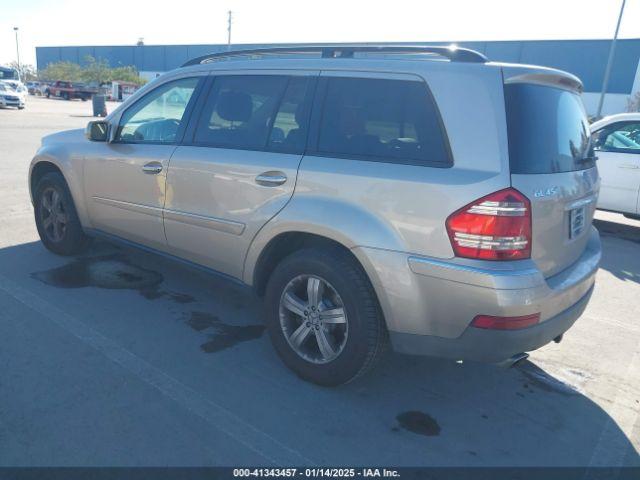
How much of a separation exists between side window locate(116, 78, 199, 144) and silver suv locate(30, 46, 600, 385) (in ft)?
0.15

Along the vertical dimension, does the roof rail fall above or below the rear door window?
above

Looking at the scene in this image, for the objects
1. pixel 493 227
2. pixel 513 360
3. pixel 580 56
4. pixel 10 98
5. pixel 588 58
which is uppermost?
pixel 580 56

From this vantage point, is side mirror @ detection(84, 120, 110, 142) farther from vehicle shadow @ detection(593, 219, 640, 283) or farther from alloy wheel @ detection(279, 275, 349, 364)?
vehicle shadow @ detection(593, 219, 640, 283)

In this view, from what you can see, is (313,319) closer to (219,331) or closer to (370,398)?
(370,398)

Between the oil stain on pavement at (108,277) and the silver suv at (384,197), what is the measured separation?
2.35 ft

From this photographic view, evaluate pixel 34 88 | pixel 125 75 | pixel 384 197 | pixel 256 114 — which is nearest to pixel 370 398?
pixel 384 197

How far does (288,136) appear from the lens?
3273 mm

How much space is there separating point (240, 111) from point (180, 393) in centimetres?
194

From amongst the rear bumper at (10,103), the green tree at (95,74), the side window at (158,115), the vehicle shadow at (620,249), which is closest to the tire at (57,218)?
the side window at (158,115)

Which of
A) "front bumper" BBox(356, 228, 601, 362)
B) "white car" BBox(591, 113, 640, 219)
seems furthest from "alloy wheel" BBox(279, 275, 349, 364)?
"white car" BBox(591, 113, 640, 219)

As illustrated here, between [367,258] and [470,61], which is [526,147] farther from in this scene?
[367,258]

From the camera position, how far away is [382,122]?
2887 millimetres

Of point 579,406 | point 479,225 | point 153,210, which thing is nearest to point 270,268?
point 153,210

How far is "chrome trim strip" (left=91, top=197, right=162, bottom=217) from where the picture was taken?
13.2ft
